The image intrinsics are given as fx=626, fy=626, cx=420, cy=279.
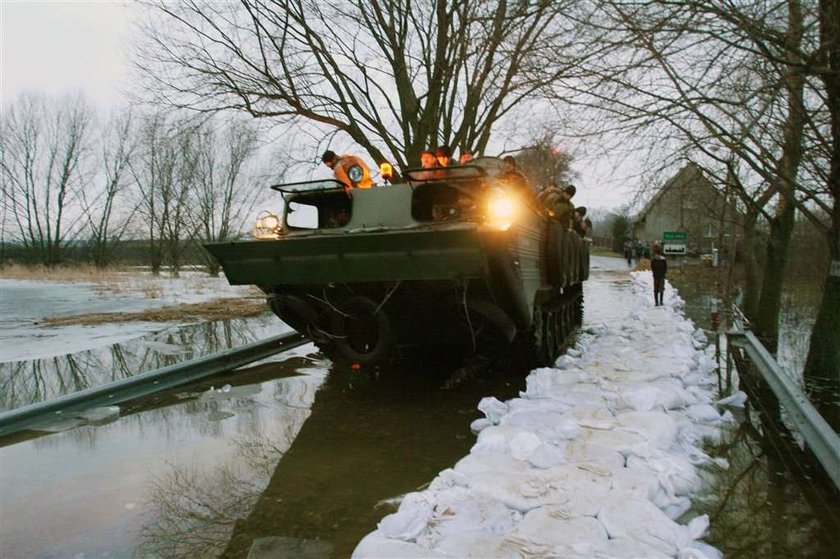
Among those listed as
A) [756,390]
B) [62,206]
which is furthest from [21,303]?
[62,206]

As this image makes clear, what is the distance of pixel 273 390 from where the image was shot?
6680mm

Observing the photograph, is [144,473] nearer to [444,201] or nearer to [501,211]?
[501,211]

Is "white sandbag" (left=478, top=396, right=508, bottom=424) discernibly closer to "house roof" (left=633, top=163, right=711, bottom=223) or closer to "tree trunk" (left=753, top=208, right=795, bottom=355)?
"house roof" (left=633, top=163, right=711, bottom=223)

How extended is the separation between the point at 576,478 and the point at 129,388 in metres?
4.49

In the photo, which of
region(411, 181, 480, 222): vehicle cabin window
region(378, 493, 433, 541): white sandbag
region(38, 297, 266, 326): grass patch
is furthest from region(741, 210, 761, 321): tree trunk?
region(378, 493, 433, 541): white sandbag

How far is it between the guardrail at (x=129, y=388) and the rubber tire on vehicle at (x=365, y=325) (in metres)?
1.77

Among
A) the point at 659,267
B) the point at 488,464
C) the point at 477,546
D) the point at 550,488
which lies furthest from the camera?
the point at 659,267

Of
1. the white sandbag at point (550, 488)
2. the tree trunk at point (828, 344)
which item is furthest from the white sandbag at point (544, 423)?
the tree trunk at point (828, 344)

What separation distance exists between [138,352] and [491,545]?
23.8 ft

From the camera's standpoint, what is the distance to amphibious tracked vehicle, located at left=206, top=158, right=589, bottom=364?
5.57 meters

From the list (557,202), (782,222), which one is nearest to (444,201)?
(557,202)

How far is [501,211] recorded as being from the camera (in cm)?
573

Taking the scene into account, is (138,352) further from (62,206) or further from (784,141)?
(62,206)

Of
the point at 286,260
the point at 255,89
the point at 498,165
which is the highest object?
the point at 255,89
